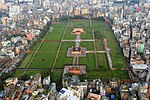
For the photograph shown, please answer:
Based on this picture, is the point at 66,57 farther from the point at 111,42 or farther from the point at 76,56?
the point at 111,42

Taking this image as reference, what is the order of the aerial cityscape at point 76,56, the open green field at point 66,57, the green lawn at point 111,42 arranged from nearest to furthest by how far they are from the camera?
the aerial cityscape at point 76,56 → the open green field at point 66,57 → the green lawn at point 111,42

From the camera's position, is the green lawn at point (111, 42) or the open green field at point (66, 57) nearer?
the open green field at point (66, 57)

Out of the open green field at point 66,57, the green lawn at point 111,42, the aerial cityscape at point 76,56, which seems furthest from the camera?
the green lawn at point 111,42

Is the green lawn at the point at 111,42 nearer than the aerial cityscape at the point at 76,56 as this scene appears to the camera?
No

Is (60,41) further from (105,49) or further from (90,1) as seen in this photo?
(90,1)

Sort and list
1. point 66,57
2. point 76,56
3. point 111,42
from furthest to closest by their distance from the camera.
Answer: point 111,42, point 76,56, point 66,57

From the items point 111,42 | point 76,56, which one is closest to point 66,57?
point 76,56

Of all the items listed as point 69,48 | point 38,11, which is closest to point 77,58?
point 69,48

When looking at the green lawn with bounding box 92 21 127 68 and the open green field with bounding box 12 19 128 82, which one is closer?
the open green field with bounding box 12 19 128 82
